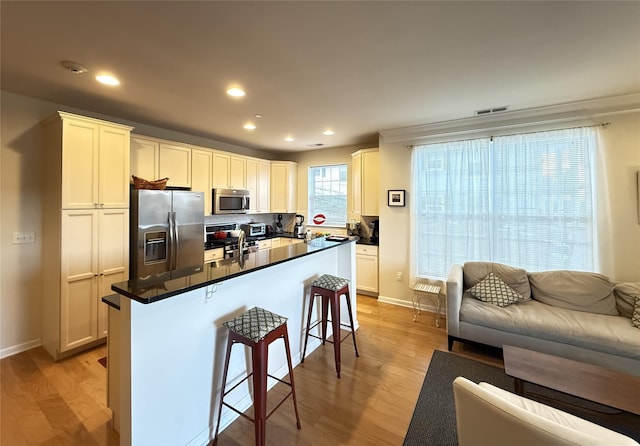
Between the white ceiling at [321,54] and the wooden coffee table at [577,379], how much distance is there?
7.45ft

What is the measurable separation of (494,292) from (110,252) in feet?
13.7

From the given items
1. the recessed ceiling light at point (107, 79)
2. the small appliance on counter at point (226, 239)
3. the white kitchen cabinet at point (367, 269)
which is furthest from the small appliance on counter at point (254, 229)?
the recessed ceiling light at point (107, 79)

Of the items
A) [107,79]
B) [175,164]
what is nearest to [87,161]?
[107,79]

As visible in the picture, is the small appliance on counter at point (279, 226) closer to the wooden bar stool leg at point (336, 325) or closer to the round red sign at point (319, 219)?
the round red sign at point (319, 219)

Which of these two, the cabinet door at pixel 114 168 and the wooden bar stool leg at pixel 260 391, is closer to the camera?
the wooden bar stool leg at pixel 260 391

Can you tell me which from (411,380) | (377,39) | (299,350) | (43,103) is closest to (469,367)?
(411,380)

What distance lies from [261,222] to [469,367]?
13.8 ft

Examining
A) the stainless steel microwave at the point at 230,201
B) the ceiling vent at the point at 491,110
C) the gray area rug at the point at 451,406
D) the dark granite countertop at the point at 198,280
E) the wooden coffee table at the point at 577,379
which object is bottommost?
the gray area rug at the point at 451,406

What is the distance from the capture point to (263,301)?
7.22 ft

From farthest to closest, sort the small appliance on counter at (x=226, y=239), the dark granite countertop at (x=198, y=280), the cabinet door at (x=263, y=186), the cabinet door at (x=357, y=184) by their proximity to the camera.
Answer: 1. the cabinet door at (x=263, y=186)
2. the cabinet door at (x=357, y=184)
3. the small appliance on counter at (x=226, y=239)
4. the dark granite countertop at (x=198, y=280)

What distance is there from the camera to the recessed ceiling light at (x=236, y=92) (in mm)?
2539

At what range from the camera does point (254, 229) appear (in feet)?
16.5

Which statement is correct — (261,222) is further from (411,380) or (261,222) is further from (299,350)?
(411,380)

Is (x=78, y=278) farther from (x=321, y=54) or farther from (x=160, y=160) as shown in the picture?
(x=321, y=54)
